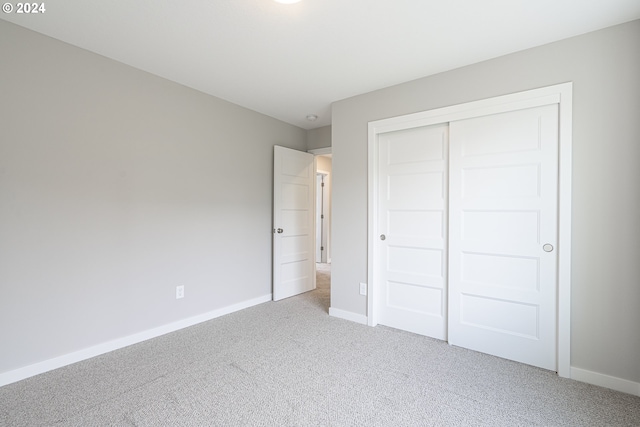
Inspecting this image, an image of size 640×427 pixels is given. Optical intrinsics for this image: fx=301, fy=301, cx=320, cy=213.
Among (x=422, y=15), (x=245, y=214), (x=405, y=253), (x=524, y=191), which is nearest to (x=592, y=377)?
(x=524, y=191)

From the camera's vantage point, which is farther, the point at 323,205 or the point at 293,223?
the point at 323,205

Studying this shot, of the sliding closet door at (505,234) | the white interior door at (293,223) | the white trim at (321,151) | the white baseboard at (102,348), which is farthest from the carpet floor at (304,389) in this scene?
the white trim at (321,151)

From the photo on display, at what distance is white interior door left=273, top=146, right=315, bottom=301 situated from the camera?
3934 millimetres

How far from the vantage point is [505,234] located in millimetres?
2404

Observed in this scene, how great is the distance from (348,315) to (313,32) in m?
2.67

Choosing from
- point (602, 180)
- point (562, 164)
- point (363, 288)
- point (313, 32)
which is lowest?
point (363, 288)

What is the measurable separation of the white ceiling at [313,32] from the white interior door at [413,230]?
2.19ft

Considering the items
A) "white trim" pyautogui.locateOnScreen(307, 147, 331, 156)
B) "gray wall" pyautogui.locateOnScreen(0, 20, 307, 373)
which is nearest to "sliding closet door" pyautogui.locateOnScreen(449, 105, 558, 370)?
"white trim" pyautogui.locateOnScreen(307, 147, 331, 156)

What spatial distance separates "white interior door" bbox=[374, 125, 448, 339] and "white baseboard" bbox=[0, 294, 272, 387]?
1.84 metres

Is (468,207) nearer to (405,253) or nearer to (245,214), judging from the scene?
(405,253)

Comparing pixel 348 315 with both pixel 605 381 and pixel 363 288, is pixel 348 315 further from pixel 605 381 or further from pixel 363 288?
pixel 605 381

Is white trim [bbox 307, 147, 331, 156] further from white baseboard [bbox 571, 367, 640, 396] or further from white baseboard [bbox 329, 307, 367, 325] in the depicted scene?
white baseboard [bbox 571, 367, 640, 396]

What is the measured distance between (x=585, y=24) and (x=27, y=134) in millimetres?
3838

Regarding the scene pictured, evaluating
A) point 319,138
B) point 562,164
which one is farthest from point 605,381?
point 319,138
